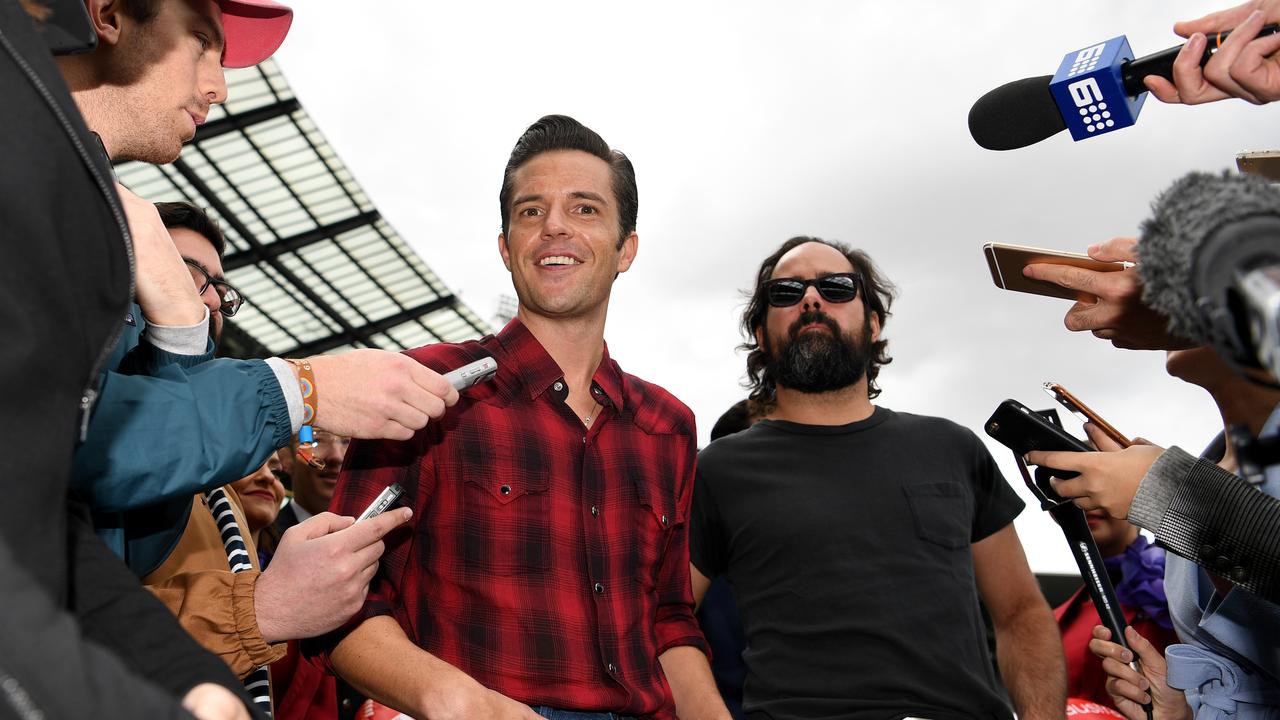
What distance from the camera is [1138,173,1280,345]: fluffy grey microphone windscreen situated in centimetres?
106

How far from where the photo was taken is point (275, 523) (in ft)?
15.7

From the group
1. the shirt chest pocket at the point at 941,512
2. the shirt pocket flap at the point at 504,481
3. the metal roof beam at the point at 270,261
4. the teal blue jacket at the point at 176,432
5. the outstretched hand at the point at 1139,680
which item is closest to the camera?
the teal blue jacket at the point at 176,432

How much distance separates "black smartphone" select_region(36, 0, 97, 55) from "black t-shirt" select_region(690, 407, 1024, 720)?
2867 millimetres

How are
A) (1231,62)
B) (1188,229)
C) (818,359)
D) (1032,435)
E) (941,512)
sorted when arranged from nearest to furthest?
(1188,229) < (1231,62) < (1032,435) < (941,512) < (818,359)

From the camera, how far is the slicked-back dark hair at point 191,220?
3748 millimetres

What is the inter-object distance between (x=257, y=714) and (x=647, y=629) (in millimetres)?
1703

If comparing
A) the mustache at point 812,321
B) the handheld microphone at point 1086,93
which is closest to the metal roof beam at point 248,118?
the mustache at point 812,321

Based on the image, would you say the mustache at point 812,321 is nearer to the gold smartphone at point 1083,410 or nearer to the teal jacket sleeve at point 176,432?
the gold smartphone at point 1083,410

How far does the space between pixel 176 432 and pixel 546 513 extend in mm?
1267

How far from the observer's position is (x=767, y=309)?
456 cm

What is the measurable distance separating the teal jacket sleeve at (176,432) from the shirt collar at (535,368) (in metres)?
1.28

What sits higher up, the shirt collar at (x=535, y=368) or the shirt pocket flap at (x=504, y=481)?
the shirt collar at (x=535, y=368)

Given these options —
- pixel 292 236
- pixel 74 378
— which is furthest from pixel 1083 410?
pixel 292 236

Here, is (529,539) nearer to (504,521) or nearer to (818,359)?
(504,521)
